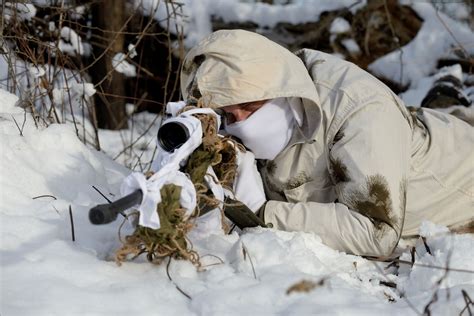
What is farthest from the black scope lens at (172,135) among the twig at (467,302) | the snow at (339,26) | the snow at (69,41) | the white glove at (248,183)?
the snow at (339,26)

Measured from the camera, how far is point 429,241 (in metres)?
2.25

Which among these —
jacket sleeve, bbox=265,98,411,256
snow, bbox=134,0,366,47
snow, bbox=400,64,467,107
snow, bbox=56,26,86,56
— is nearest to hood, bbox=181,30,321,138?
jacket sleeve, bbox=265,98,411,256

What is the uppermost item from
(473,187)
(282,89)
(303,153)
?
(282,89)

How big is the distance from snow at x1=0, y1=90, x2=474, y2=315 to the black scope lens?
30cm

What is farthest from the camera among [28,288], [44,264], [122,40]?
[122,40]

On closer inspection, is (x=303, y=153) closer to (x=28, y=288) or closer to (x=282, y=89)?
(x=282, y=89)

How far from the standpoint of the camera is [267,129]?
237 cm

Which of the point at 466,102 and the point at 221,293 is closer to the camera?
the point at 221,293

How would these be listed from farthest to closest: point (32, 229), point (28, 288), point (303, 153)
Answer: point (303, 153) < point (32, 229) < point (28, 288)

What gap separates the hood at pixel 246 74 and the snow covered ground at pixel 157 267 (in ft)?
1.42

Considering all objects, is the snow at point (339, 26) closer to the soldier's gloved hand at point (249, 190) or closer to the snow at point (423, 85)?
the snow at point (423, 85)

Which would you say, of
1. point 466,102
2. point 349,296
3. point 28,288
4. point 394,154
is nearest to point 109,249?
point 28,288

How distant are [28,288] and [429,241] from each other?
1249 mm

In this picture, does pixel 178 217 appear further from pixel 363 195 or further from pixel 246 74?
pixel 363 195
